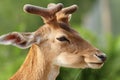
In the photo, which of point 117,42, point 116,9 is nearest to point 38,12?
point 117,42

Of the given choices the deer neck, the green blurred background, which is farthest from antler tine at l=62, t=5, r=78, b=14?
the green blurred background

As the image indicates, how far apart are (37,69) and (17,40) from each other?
0.36 meters

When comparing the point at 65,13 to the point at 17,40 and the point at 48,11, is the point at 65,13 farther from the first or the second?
the point at 17,40

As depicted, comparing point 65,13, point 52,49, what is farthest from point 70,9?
point 52,49

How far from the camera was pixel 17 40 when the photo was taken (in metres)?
5.29

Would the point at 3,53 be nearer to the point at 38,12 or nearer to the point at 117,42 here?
the point at 117,42

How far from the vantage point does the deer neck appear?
5477 millimetres

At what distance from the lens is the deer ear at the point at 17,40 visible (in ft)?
17.2

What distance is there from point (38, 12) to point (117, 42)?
4961mm

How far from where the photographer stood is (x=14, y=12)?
72.6 ft

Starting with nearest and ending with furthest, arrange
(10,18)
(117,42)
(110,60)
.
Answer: (110,60) → (117,42) → (10,18)

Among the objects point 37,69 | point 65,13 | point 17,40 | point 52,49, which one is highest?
Result: point 65,13

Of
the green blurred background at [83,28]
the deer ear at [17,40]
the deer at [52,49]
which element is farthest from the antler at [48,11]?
the green blurred background at [83,28]

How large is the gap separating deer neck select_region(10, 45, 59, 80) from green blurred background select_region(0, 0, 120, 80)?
0.50 m
